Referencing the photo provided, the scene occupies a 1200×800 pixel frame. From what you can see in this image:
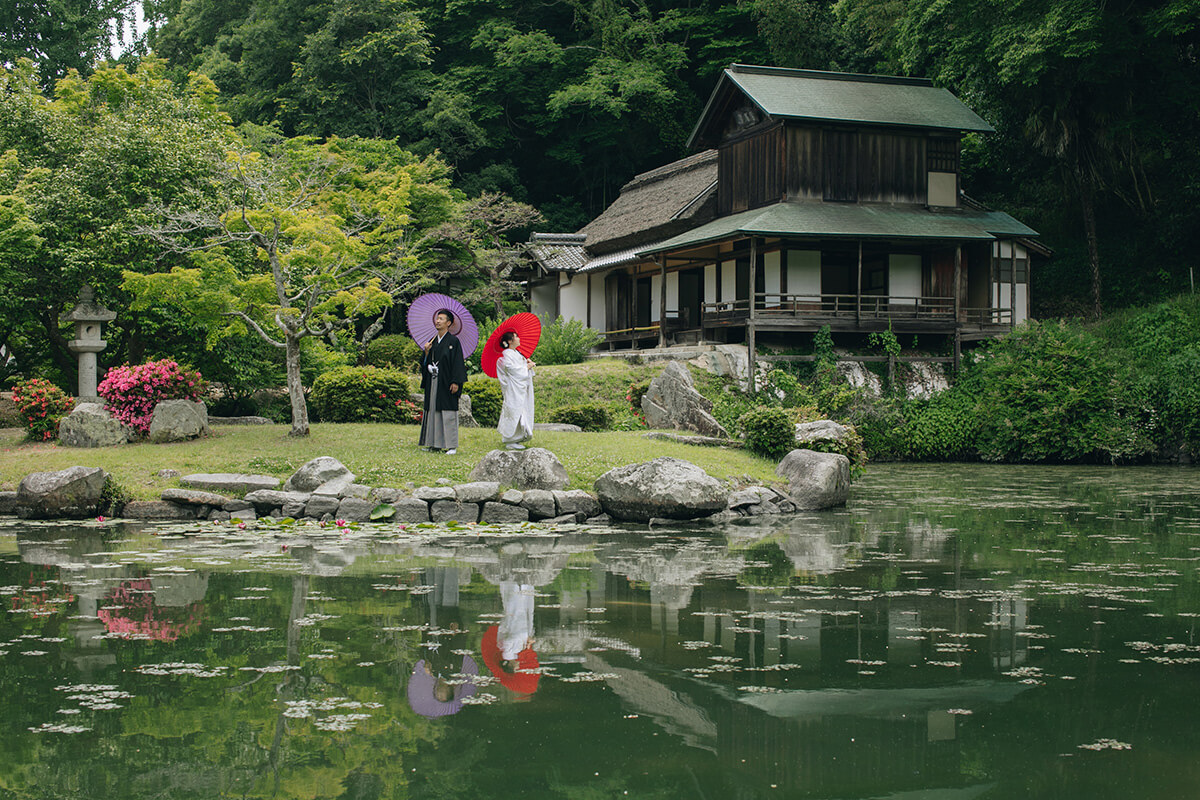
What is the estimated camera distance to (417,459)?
13883 mm

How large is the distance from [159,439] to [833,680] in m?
12.9

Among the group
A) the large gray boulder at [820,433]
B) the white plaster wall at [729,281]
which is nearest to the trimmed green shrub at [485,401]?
the large gray boulder at [820,433]

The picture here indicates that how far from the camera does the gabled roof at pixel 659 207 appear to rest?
30.4m

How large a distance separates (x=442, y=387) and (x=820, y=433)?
247 inches

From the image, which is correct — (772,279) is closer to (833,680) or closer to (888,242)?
(888,242)

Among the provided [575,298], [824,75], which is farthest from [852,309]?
[575,298]

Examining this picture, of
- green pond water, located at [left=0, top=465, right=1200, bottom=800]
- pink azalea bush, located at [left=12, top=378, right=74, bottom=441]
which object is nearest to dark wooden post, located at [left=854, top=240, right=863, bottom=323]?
green pond water, located at [left=0, top=465, right=1200, bottom=800]

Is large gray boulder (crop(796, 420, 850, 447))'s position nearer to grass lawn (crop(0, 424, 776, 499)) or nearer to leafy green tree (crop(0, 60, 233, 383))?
grass lawn (crop(0, 424, 776, 499))

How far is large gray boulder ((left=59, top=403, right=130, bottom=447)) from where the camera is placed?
15.3 m

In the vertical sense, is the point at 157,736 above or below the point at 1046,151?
below

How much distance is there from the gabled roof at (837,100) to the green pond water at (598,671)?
19782 millimetres

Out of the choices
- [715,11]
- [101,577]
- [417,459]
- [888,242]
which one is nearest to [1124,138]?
[888,242]

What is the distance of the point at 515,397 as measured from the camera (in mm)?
14461

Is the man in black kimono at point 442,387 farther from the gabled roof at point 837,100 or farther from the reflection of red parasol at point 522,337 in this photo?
the gabled roof at point 837,100
